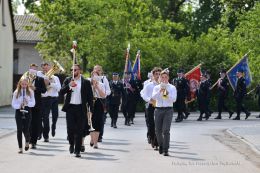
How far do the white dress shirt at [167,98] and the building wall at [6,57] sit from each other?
92.5ft

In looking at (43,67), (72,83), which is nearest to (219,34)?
(43,67)

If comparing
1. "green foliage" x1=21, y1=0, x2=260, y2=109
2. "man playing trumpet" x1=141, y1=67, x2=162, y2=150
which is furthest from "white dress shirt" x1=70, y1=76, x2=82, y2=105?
"green foliage" x1=21, y1=0, x2=260, y2=109

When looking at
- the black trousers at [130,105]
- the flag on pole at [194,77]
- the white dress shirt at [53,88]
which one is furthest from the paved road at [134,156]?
the flag on pole at [194,77]

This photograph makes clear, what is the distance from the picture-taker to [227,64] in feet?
120

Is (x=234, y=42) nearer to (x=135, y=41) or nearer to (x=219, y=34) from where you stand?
(x=219, y=34)

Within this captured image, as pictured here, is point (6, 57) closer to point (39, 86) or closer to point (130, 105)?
point (130, 105)

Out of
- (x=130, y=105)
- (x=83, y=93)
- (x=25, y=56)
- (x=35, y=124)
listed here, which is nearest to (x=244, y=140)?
(x=35, y=124)

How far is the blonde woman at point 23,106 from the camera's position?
50.6ft

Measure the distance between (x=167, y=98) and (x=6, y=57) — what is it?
1228 inches

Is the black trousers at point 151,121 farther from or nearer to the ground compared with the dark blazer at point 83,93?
nearer to the ground

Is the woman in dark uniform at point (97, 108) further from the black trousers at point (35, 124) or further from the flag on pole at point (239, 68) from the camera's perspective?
the flag on pole at point (239, 68)

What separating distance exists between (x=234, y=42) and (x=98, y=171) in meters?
35.1

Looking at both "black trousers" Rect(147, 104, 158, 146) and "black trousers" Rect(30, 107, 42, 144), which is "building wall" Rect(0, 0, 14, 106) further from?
"black trousers" Rect(147, 104, 158, 146)

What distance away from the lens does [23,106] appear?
15.5 metres
